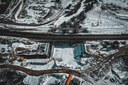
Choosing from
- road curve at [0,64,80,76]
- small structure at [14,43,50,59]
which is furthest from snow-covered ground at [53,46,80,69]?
small structure at [14,43,50,59]

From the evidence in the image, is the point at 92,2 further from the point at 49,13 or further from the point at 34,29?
the point at 34,29

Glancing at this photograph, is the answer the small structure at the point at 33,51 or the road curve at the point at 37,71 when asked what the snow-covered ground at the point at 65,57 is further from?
the small structure at the point at 33,51

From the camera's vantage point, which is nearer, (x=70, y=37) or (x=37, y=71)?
(x=37, y=71)

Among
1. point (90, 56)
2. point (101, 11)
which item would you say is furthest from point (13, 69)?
point (101, 11)

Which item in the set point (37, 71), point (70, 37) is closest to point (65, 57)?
point (70, 37)

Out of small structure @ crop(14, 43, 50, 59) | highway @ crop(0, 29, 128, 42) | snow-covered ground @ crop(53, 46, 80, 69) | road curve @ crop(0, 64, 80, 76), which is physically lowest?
road curve @ crop(0, 64, 80, 76)

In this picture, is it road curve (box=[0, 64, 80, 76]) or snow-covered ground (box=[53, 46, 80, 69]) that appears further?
snow-covered ground (box=[53, 46, 80, 69])

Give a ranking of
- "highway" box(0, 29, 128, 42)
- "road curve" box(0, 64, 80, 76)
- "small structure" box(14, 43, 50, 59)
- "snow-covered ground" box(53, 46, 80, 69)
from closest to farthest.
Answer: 1. "road curve" box(0, 64, 80, 76)
2. "snow-covered ground" box(53, 46, 80, 69)
3. "small structure" box(14, 43, 50, 59)
4. "highway" box(0, 29, 128, 42)

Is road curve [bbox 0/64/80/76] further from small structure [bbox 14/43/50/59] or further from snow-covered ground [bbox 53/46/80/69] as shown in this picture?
small structure [bbox 14/43/50/59]

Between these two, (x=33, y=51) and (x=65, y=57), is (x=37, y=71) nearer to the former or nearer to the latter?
(x=33, y=51)

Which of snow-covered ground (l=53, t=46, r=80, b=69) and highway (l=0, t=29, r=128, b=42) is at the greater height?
highway (l=0, t=29, r=128, b=42)

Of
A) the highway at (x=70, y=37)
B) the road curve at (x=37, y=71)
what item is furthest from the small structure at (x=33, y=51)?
the road curve at (x=37, y=71)
